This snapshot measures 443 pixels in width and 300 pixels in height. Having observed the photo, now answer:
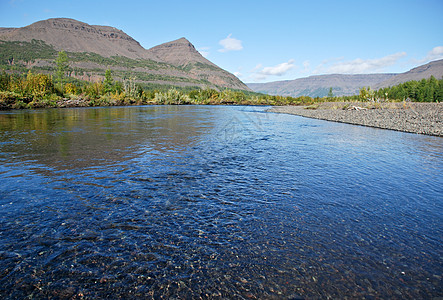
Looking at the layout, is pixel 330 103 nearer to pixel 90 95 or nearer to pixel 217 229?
pixel 90 95

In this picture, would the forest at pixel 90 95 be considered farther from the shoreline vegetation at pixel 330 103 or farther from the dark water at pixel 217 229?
the dark water at pixel 217 229

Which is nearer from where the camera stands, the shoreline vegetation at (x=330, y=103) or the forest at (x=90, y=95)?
the shoreline vegetation at (x=330, y=103)

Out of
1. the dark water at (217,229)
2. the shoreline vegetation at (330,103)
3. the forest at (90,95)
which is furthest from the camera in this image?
the forest at (90,95)

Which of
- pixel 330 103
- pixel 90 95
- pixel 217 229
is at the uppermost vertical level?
pixel 330 103

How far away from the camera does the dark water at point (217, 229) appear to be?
14.4 ft

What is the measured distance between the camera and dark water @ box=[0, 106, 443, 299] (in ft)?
14.4

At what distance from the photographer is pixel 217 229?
627cm

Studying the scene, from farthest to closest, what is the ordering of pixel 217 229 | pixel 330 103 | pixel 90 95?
pixel 330 103
pixel 90 95
pixel 217 229

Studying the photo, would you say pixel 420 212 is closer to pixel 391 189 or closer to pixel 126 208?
pixel 391 189

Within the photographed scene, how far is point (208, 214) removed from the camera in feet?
23.2

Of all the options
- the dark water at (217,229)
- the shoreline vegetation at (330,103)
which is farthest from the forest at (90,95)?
the dark water at (217,229)

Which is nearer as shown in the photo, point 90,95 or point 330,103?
point 90,95

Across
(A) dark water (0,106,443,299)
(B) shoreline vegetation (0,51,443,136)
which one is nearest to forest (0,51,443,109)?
(B) shoreline vegetation (0,51,443,136)

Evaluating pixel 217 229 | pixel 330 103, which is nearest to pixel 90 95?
pixel 330 103
